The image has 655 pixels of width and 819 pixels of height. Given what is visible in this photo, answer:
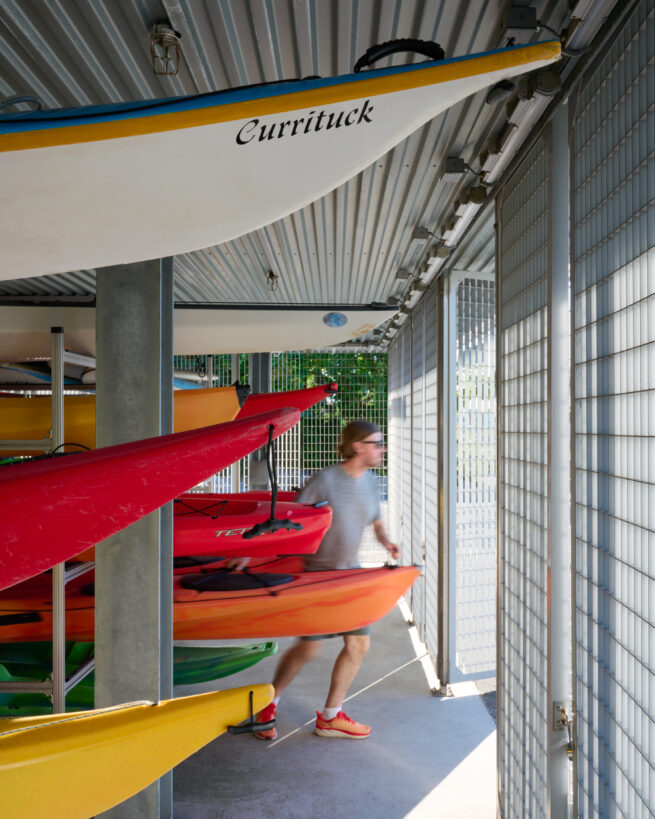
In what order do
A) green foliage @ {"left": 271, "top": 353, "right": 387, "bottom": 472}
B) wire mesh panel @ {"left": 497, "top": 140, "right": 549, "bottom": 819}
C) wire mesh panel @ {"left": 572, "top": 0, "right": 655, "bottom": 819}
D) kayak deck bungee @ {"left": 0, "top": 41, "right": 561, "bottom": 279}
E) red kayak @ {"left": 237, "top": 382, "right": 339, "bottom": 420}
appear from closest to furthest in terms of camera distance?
1. kayak deck bungee @ {"left": 0, "top": 41, "right": 561, "bottom": 279}
2. wire mesh panel @ {"left": 572, "top": 0, "right": 655, "bottom": 819}
3. wire mesh panel @ {"left": 497, "top": 140, "right": 549, "bottom": 819}
4. red kayak @ {"left": 237, "top": 382, "right": 339, "bottom": 420}
5. green foliage @ {"left": 271, "top": 353, "right": 387, "bottom": 472}

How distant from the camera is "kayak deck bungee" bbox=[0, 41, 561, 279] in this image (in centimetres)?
131

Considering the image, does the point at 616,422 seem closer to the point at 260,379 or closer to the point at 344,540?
the point at 344,540

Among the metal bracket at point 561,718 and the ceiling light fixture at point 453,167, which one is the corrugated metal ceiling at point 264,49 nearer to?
the ceiling light fixture at point 453,167

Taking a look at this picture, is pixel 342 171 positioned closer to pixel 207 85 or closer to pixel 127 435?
pixel 207 85

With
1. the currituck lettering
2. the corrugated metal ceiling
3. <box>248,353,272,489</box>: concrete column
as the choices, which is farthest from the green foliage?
the currituck lettering

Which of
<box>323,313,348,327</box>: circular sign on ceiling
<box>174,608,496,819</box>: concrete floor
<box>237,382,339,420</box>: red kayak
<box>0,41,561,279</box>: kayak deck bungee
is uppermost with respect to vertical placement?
<box>323,313,348,327</box>: circular sign on ceiling

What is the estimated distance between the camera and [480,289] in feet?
14.3

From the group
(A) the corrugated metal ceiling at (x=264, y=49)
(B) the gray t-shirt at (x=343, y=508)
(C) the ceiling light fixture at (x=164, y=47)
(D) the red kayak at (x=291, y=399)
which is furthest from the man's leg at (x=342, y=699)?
(C) the ceiling light fixture at (x=164, y=47)

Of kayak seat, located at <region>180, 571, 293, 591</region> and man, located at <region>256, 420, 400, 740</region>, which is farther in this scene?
kayak seat, located at <region>180, 571, 293, 591</region>

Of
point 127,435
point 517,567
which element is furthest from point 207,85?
point 517,567

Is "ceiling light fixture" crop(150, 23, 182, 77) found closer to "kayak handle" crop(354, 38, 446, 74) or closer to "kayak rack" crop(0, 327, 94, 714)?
"kayak handle" crop(354, 38, 446, 74)

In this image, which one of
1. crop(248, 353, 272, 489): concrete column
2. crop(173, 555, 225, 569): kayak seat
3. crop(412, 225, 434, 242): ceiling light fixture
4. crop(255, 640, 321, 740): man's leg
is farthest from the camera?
crop(248, 353, 272, 489): concrete column

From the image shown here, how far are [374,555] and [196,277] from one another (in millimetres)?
4962

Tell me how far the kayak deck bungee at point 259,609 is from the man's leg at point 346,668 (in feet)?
0.48
